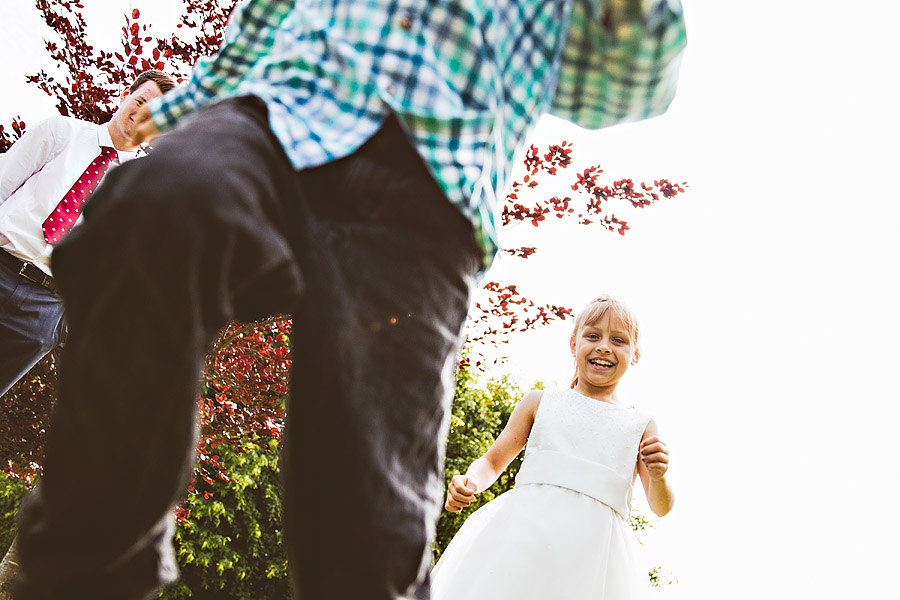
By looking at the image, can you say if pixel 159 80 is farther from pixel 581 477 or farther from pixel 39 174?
pixel 581 477

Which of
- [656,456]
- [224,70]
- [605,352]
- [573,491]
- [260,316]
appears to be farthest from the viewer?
[605,352]

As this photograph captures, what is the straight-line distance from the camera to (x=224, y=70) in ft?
3.68

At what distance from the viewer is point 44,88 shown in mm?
4691

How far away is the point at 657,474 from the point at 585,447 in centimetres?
46

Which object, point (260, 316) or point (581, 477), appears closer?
point (260, 316)

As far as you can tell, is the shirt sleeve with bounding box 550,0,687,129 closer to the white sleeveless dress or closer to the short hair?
the white sleeveless dress

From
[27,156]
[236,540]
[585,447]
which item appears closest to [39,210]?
[27,156]

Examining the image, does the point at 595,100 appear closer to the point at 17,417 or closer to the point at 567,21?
the point at 567,21

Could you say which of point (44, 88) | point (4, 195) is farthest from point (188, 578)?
point (4, 195)

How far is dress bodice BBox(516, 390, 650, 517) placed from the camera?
3.39m

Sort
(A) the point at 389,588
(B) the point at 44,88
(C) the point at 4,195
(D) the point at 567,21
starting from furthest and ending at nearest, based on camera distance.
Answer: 1. (B) the point at 44,88
2. (C) the point at 4,195
3. (D) the point at 567,21
4. (A) the point at 389,588

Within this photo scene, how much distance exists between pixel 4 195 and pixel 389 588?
2.93 metres

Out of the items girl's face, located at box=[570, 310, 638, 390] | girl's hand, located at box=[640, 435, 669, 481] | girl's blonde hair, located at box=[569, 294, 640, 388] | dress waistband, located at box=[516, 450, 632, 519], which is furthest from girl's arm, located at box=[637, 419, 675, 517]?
girl's blonde hair, located at box=[569, 294, 640, 388]

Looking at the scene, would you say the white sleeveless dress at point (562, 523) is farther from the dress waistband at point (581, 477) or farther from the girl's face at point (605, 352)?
the girl's face at point (605, 352)
